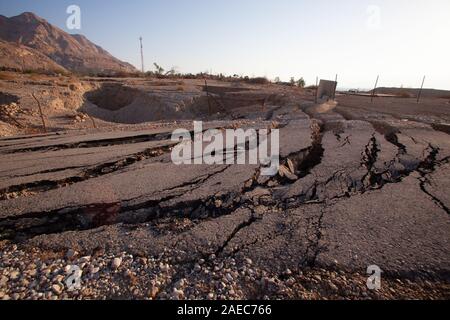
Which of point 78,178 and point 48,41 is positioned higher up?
point 48,41

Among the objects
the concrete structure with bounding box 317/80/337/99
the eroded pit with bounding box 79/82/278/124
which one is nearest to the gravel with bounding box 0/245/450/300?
the eroded pit with bounding box 79/82/278/124

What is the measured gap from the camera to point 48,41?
78.1 m

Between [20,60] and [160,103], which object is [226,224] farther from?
[20,60]

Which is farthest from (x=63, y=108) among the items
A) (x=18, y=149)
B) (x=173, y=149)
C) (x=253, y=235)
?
(x=253, y=235)

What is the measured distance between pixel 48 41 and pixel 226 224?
98.5 metres

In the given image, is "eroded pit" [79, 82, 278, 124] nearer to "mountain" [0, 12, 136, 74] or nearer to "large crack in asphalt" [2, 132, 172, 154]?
"large crack in asphalt" [2, 132, 172, 154]

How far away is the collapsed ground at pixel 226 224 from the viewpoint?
6.87ft

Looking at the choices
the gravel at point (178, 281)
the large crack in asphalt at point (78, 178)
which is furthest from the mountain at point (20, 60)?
the gravel at point (178, 281)

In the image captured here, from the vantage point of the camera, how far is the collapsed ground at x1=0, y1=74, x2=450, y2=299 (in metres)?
2.09

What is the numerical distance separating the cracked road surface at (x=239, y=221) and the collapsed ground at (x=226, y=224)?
0.01 metres

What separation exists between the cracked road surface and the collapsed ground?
0.01 metres

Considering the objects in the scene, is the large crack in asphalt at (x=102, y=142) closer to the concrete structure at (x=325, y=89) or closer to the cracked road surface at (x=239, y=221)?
the cracked road surface at (x=239, y=221)

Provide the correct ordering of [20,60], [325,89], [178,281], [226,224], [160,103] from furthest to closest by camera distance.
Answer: [20,60] → [160,103] → [325,89] → [226,224] → [178,281]

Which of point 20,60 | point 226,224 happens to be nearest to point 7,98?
point 226,224
